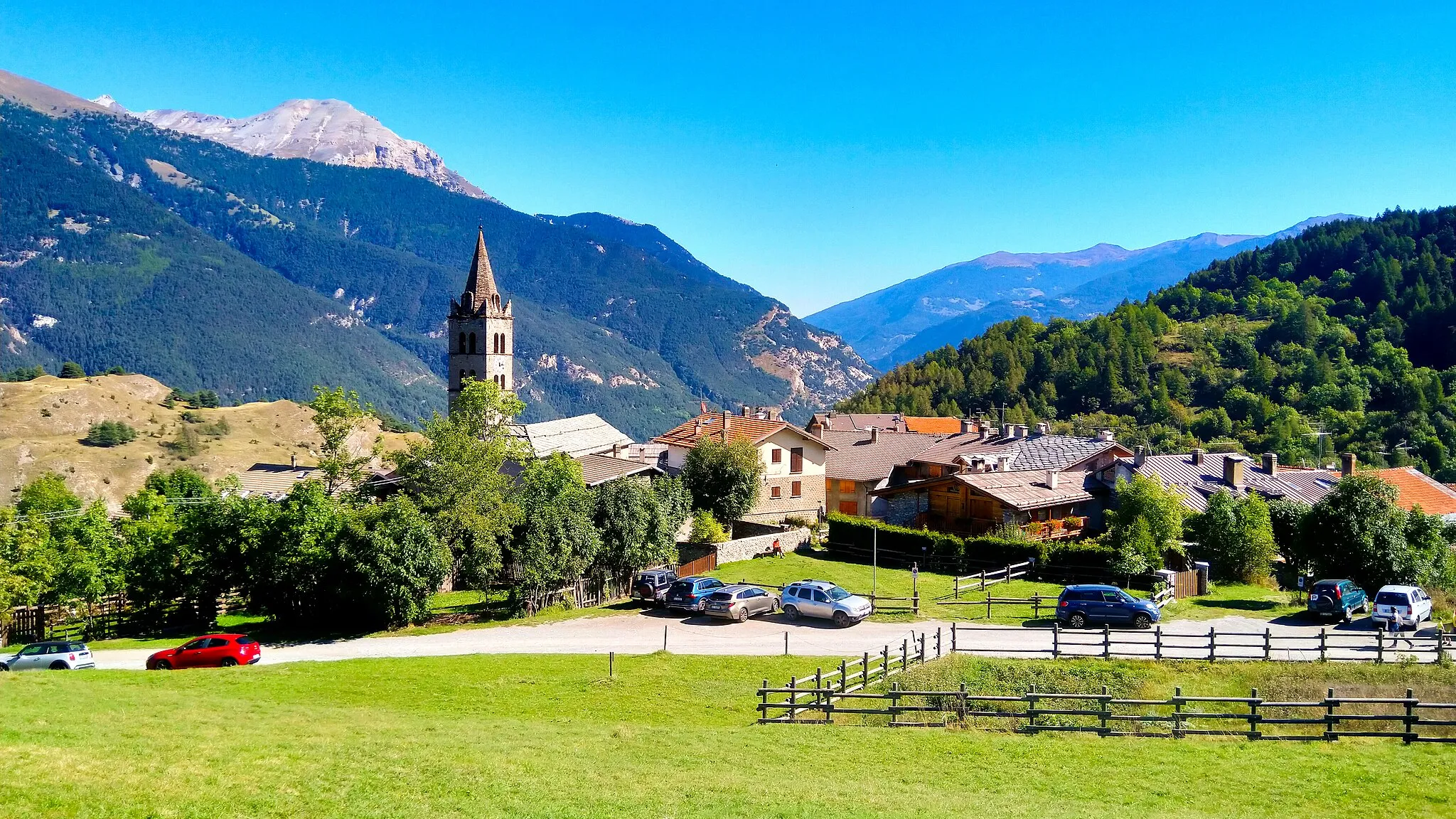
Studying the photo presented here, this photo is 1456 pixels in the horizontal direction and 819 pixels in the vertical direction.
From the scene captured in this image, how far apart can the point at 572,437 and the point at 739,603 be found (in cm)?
4437

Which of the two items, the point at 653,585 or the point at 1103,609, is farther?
the point at 653,585

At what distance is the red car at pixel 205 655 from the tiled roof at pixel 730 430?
108ft

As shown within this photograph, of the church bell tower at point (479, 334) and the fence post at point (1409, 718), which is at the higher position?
the church bell tower at point (479, 334)

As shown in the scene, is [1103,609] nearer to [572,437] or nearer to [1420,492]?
[1420,492]

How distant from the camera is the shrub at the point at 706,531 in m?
52.8

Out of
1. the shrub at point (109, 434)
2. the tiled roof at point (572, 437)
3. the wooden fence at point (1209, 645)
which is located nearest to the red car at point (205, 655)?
the wooden fence at point (1209, 645)

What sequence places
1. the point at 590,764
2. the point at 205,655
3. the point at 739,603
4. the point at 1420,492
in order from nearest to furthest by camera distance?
the point at 590,764, the point at 205,655, the point at 739,603, the point at 1420,492

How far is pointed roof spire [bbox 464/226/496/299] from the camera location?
307 ft

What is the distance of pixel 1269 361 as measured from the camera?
501ft

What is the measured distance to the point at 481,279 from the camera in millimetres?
95188

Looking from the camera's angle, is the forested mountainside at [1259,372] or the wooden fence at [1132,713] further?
the forested mountainside at [1259,372]

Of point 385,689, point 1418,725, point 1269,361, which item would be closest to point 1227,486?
point 1418,725

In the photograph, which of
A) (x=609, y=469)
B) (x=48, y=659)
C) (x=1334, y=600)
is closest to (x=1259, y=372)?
(x=609, y=469)

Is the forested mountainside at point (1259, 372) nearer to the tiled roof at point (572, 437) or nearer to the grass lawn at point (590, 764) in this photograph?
the tiled roof at point (572, 437)
